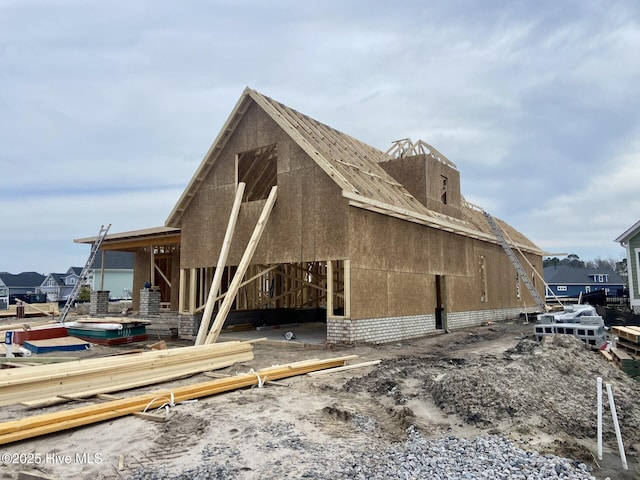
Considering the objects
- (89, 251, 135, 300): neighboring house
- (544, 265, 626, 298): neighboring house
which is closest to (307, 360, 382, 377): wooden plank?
(89, 251, 135, 300): neighboring house

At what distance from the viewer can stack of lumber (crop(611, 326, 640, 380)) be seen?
8462mm

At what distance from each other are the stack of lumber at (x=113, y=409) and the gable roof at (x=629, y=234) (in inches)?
714

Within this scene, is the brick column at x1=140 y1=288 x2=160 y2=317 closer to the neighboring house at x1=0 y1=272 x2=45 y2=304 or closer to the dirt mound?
the dirt mound

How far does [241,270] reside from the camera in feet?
40.5

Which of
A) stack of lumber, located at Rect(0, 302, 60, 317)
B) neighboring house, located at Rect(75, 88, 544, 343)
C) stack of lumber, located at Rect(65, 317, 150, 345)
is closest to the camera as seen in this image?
neighboring house, located at Rect(75, 88, 544, 343)

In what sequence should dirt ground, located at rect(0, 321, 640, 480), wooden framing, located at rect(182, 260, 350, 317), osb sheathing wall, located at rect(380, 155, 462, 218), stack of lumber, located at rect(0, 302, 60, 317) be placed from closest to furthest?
dirt ground, located at rect(0, 321, 640, 480), osb sheathing wall, located at rect(380, 155, 462, 218), wooden framing, located at rect(182, 260, 350, 317), stack of lumber, located at rect(0, 302, 60, 317)

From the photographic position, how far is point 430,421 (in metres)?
5.75

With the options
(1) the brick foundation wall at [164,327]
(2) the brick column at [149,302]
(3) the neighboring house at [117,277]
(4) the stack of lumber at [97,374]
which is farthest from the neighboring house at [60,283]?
(4) the stack of lumber at [97,374]

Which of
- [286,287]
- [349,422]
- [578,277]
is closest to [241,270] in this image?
[349,422]

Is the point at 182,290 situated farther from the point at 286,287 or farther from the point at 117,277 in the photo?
the point at 117,277

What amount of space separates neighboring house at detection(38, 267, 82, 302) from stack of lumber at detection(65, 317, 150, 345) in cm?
4442

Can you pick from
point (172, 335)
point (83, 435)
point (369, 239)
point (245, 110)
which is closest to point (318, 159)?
point (369, 239)

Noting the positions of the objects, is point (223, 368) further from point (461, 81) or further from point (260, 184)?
point (461, 81)

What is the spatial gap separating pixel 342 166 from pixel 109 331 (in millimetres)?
8462
